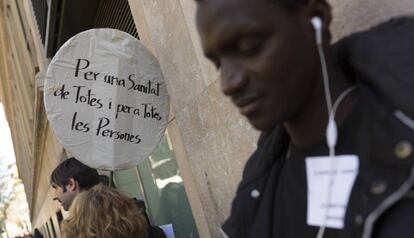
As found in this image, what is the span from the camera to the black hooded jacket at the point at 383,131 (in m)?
1.13

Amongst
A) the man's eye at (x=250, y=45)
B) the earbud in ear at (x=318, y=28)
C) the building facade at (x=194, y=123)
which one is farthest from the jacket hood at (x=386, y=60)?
the building facade at (x=194, y=123)

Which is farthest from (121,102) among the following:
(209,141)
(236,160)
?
(236,160)

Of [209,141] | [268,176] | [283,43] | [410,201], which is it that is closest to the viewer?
[410,201]

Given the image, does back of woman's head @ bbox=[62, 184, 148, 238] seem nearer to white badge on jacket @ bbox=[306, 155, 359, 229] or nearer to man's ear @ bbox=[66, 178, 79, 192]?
man's ear @ bbox=[66, 178, 79, 192]

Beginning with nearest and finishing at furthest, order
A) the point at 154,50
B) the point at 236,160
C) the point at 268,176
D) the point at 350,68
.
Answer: the point at 350,68 → the point at 268,176 → the point at 236,160 → the point at 154,50

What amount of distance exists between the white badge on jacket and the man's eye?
33 centimetres

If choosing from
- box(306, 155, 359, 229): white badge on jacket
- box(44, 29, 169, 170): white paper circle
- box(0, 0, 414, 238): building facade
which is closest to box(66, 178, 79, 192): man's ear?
box(44, 29, 169, 170): white paper circle

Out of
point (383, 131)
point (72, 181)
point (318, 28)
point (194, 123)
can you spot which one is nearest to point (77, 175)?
point (72, 181)

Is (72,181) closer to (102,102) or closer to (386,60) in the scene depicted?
(102,102)

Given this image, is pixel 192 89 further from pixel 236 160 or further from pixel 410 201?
pixel 410 201

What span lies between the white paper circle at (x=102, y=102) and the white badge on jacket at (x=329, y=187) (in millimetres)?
2249

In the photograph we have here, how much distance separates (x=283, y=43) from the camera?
1291 millimetres

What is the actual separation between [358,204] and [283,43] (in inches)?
16.4

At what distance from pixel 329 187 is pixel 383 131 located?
0.23 m
